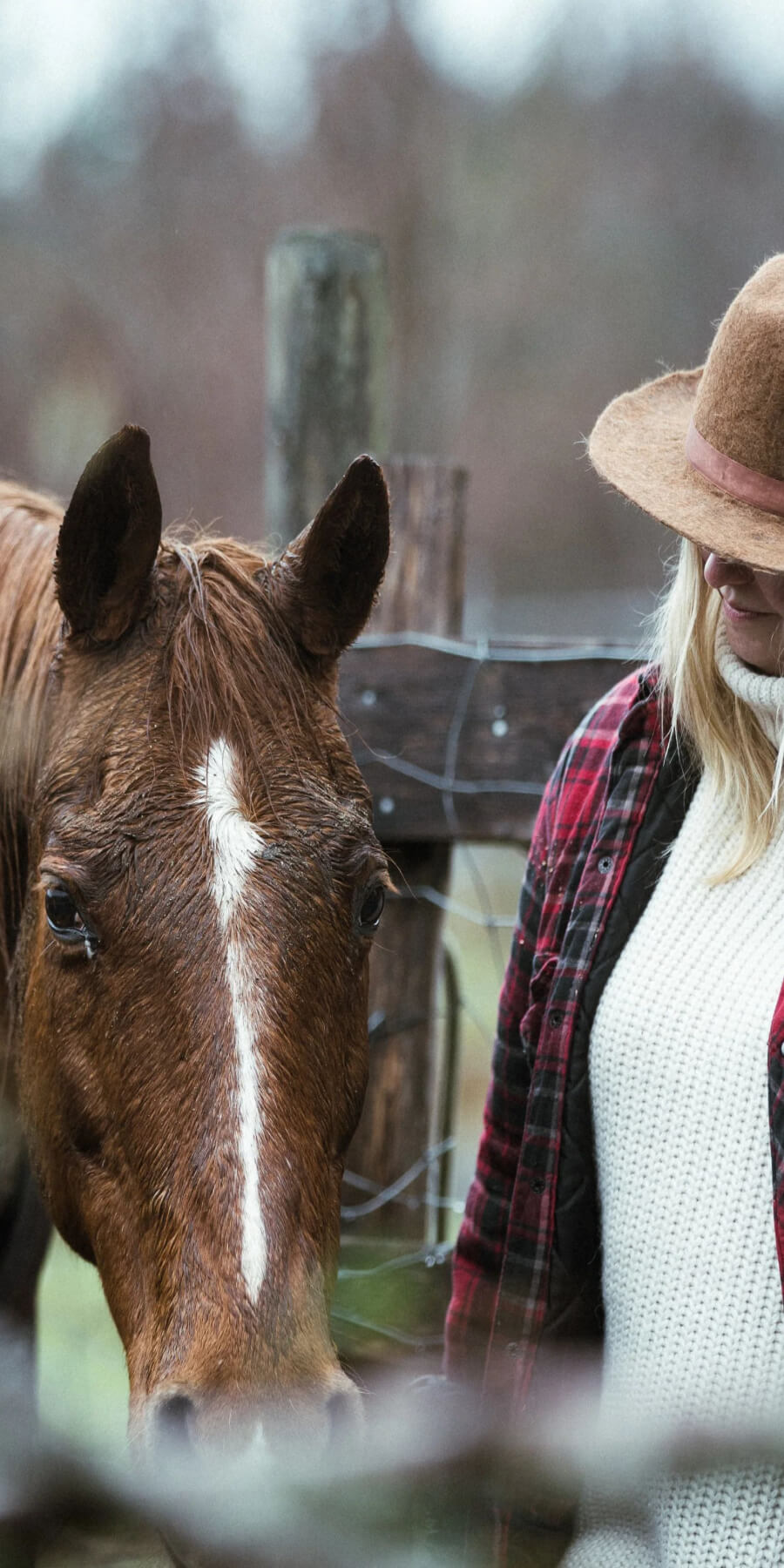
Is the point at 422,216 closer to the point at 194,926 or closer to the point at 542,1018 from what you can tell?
the point at 542,1018

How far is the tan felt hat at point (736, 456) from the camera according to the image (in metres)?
1.86

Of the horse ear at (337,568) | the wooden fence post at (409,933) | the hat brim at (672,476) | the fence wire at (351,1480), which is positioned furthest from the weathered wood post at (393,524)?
the fence wire at (351,1480)

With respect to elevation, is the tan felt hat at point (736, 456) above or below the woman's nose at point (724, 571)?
above

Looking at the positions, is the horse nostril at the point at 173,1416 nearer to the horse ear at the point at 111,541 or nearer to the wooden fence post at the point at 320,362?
the horse ear at the point at 111,541

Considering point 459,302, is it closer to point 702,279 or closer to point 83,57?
point 702,279

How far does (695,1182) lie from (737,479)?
38.1 inches

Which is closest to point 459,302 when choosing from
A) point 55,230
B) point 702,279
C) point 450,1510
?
point 702,279

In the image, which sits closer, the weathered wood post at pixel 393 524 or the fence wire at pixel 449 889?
the fence wire at pixel 449 889

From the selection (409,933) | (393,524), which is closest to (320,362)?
(393,524)

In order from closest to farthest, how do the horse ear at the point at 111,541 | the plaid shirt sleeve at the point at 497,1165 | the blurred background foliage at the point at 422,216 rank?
1. the horse ear at the point at 111,541
2. the plaid shirt sleeve at the point at 497,1165
3. the blurred background foliage at the point at 422,216

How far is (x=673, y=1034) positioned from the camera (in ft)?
6.23

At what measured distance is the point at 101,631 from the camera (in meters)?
2.00

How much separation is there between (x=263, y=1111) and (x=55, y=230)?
77.7 feet

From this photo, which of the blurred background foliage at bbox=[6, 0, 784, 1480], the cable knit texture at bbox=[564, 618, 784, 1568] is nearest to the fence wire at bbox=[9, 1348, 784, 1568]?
the cable knit texture at bbox=[564, 618, 784, 1568]
